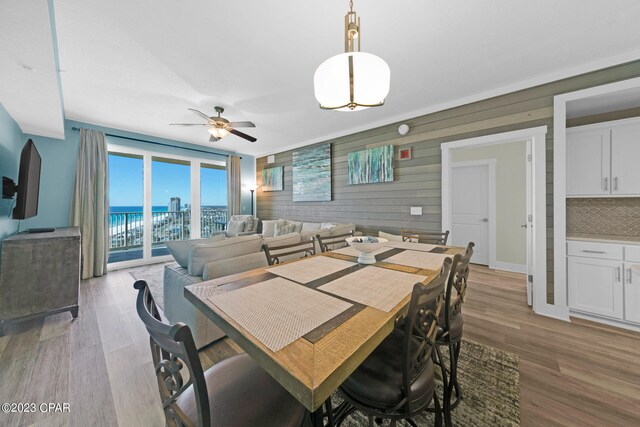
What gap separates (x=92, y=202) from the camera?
12.5 feet

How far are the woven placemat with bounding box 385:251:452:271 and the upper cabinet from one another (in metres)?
2.26

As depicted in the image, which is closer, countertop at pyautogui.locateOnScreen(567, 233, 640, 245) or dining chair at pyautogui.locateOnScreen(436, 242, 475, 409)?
dining chair at pyautogui.locateOnScreen(436, 242, 475, 409)

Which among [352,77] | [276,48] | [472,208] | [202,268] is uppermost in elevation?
[276,48]

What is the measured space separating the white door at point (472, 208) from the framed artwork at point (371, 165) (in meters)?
1.91

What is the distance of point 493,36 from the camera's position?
1923 mm

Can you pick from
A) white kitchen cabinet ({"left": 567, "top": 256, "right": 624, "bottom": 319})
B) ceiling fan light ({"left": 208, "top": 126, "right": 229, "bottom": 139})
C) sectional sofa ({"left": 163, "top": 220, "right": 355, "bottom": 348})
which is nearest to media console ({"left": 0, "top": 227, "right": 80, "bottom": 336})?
sectional sofa ({"left": 163, "top": 220, "right": 355, "bottom": 348})

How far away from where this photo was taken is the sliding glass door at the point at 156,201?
14.8ft

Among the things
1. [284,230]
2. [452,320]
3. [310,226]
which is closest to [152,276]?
[284,230]

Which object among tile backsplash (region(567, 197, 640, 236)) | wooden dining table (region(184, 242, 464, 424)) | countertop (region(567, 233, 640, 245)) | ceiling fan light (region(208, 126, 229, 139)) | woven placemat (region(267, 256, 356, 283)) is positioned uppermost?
ceiling fan light (region(208, 126, 229, 139))

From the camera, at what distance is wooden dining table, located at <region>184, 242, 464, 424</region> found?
597 mm

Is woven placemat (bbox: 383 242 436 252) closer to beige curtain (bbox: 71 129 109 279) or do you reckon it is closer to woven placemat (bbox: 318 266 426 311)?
woven placemat (bbox: 318 266 426 311)

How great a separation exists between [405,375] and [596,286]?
9.57 ft

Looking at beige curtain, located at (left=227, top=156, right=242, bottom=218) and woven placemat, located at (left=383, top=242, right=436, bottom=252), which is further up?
beige curtain, located at (left=227, top=156, right=242, bottom=218)

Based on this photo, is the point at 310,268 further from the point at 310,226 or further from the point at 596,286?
the point at 310,226
